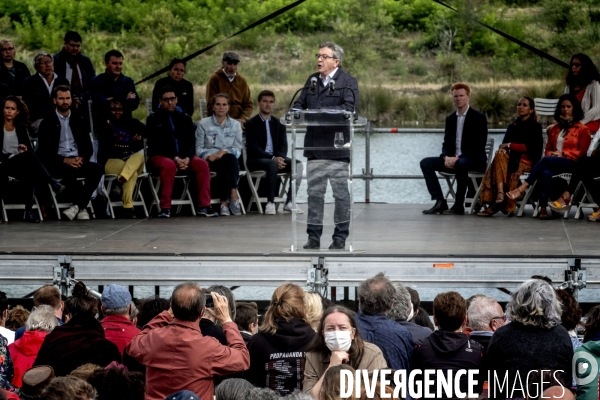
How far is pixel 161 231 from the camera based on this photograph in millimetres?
10312

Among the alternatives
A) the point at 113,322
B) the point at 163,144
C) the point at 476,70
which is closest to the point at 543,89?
the point at 476,70

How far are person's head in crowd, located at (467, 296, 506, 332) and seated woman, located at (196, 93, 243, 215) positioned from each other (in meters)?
5.44

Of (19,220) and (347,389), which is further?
(19,220)

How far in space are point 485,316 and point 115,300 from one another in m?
2.03

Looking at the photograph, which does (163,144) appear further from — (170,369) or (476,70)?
(476,70)

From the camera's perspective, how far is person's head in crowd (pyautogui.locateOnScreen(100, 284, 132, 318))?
6.50 meters

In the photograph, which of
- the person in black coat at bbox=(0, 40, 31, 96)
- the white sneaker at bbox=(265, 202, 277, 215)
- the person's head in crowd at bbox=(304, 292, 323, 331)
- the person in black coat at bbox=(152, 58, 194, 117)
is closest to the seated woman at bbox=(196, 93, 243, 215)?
the white sneaker at bbox=(265, 202, 277, 215)

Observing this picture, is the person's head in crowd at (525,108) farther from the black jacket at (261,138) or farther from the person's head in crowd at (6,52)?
the person's head in crowd at (6,52)

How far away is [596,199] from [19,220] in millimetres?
5347

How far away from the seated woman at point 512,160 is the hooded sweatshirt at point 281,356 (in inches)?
227

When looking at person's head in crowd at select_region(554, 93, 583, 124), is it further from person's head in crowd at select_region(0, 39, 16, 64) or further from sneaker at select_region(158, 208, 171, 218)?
person's head in crowd at select_region(0, 39, 16, 64)

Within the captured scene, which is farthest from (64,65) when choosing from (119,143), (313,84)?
(313,84)

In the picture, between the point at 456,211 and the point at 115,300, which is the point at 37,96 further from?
the point at 115,300

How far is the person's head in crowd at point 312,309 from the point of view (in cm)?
611
